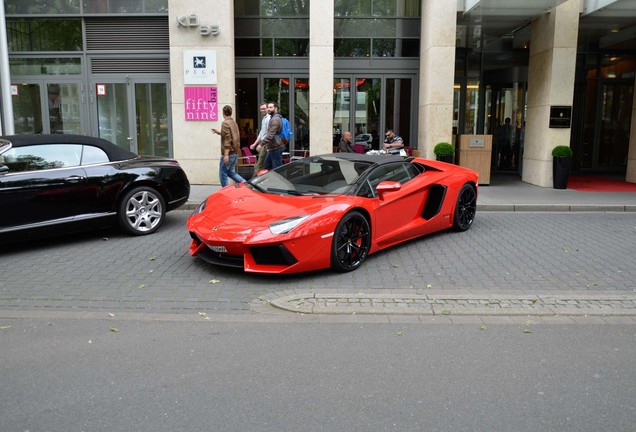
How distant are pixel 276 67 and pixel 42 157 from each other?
8981 mm

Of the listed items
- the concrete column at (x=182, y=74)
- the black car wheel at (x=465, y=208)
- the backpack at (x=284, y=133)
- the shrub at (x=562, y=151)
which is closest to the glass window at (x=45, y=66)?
the concrete column at (x=182, y=74)

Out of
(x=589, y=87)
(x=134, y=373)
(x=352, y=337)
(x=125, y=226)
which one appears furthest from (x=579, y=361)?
(x=589, y=87)

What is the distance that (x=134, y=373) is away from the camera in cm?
373

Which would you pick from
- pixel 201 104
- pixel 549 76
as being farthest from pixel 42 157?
pixel 549 76

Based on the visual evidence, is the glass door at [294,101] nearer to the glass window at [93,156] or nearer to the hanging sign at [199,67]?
the hanging sign at [199,67]

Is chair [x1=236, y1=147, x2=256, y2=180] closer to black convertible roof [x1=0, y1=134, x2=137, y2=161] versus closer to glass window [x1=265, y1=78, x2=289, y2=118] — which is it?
glass window [x1=265, y1=78, x2=289, y2=118]

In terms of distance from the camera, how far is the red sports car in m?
5.76

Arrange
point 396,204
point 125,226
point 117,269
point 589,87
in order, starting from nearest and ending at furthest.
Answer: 1. point 117,269
2. point 396,204
3. point 125,226
4. point 589,87

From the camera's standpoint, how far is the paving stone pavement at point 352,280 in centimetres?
512

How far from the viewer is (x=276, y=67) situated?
15297 millimetres

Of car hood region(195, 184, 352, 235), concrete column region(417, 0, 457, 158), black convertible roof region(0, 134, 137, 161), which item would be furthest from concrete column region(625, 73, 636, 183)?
black convertible roof region(0, 134, 137, 161)

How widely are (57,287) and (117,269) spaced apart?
0.79m

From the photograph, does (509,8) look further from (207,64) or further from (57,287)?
(57,287)

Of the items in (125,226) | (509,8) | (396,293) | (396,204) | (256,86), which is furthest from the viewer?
(256,86)
